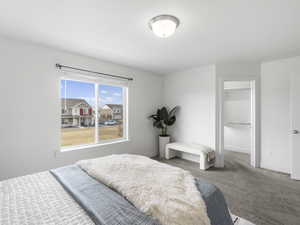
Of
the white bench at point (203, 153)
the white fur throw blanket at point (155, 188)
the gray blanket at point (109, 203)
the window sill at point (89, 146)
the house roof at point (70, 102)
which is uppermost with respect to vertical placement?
the house roof at point (70, 102)

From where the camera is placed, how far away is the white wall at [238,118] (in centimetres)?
464

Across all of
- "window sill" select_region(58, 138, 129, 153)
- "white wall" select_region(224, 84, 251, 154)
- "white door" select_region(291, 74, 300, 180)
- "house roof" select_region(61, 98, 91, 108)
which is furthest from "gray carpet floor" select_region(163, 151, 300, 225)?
"house roof" select_region(61, 98, 91, 108)

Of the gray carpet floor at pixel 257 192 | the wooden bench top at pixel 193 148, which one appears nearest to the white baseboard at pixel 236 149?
the gray carpet floor at pixel 257 192

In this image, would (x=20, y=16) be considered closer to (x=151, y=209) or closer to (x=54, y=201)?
(x=54, y=201)

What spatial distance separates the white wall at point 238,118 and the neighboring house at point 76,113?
4.19m

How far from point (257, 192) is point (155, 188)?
2082 mm

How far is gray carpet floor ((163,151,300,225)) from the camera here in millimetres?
1795

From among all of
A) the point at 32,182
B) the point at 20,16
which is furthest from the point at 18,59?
the point at 32,182

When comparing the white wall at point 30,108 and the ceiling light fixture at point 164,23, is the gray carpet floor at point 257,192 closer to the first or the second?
the ceiling light fixture at point 164,23

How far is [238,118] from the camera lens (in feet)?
15.9

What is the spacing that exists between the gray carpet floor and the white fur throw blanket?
3.94ft

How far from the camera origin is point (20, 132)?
89.4 inches

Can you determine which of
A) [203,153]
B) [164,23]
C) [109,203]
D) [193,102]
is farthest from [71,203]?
[193,102]

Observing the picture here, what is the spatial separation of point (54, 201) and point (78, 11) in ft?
6.01
